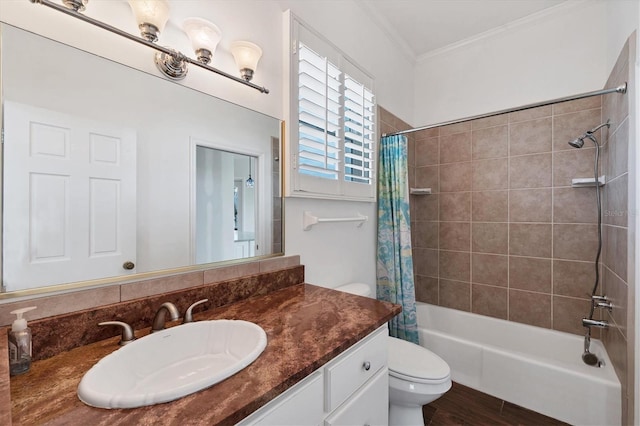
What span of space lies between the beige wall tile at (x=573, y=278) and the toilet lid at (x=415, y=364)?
138cm

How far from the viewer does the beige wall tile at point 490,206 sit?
2409 millimetres

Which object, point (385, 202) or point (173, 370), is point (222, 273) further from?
point (385, 202)

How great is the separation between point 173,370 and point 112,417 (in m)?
0.34

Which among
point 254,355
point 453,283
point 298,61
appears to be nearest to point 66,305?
point 254,355

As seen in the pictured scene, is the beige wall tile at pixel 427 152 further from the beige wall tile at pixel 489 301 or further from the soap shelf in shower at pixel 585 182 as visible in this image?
the beige wall tile at pixel 489 301

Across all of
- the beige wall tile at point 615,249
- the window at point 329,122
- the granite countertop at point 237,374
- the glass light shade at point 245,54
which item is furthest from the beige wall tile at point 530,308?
the glass light shade at point 245,54

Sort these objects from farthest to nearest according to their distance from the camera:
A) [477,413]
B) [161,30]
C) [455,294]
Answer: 1. [455,294]
2. [477,413]
3. [161,30]

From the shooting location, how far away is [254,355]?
0.75 meters

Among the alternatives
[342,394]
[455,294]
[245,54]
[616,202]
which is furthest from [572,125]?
[342,394]

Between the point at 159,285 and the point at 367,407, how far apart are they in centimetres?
90

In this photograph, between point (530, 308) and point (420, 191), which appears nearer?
point (530, 308)

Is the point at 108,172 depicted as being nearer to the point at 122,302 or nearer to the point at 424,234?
the point at 122,302

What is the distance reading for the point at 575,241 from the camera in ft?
6.97

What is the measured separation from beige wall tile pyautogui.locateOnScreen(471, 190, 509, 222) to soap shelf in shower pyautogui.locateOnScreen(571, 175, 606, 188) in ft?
1.42
